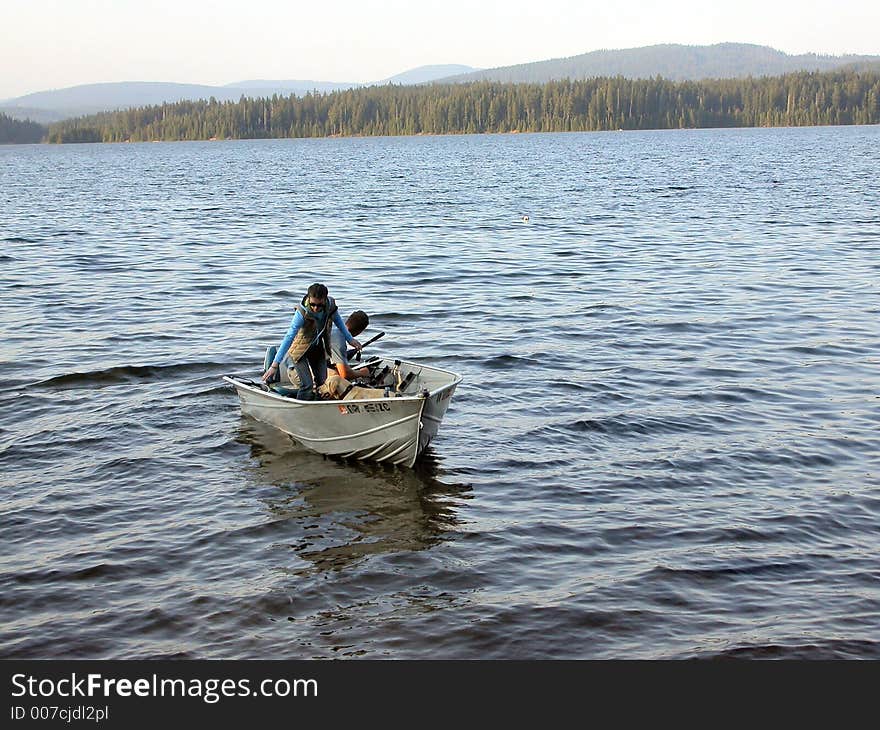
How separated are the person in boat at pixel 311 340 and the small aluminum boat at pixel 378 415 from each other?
1.26ft

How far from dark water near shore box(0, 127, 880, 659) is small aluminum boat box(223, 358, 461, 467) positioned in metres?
0.36

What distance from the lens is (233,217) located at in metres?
58.0

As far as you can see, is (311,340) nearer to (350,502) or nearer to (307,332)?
(307,332)

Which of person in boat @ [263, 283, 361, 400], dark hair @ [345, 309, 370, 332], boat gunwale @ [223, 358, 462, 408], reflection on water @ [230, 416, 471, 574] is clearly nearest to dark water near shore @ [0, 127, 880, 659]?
reflection on water @ [230, 416, 471, 574]

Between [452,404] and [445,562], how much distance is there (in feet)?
22.2

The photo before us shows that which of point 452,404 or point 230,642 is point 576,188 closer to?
point 452,404

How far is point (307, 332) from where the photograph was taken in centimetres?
1548

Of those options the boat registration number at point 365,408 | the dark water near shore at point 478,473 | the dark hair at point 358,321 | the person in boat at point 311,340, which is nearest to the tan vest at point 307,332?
the person in boat at point 311,340

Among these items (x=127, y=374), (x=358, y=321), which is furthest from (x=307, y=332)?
(x=127, y=374)

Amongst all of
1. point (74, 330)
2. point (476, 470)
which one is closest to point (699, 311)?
point (476, 470)

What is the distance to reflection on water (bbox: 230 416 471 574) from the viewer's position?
1238 centimetres

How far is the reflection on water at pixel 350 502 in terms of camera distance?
40.6 ft

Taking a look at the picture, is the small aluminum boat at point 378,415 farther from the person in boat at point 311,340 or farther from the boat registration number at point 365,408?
the person in boat at point 311,340
